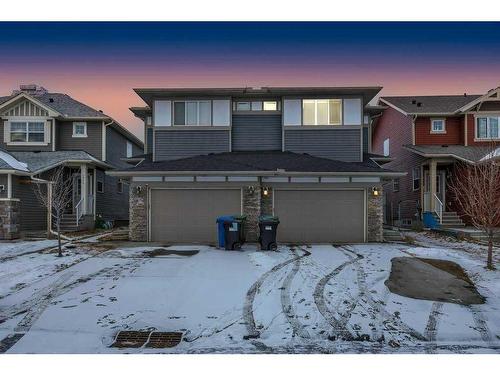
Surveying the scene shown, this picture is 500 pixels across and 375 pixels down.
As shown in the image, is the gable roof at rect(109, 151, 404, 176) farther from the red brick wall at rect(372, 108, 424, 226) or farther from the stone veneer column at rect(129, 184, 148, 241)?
the red brick wall at rect(372, 108, 424, 226)

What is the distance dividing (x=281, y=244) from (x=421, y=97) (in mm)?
15225

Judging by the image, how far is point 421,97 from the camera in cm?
2191

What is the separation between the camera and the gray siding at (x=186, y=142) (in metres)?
15.3

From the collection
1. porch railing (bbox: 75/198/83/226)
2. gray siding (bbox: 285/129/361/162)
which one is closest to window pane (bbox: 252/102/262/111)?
gray siding (bbox: 285/129/361/162)

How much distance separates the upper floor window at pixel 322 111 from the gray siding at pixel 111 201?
11301mm

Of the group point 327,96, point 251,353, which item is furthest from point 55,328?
point 327,96

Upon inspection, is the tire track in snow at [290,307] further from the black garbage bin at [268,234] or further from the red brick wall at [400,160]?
the red brick wall at [400,160]

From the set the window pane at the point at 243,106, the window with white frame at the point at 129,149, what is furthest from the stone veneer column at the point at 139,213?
the window with white frame at the point at 129,149

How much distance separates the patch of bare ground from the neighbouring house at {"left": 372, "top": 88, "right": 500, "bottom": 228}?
Answer: 341 inches

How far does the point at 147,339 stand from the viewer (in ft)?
16.7

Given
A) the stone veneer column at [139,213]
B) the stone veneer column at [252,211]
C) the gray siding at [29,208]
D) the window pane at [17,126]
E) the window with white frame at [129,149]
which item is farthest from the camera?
the window with white frame at [129,149]

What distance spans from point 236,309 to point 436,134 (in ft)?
57.2

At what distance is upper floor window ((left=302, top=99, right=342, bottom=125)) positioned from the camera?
15234 mm

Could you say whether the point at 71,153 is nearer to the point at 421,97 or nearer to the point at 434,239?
the point at 434,239
